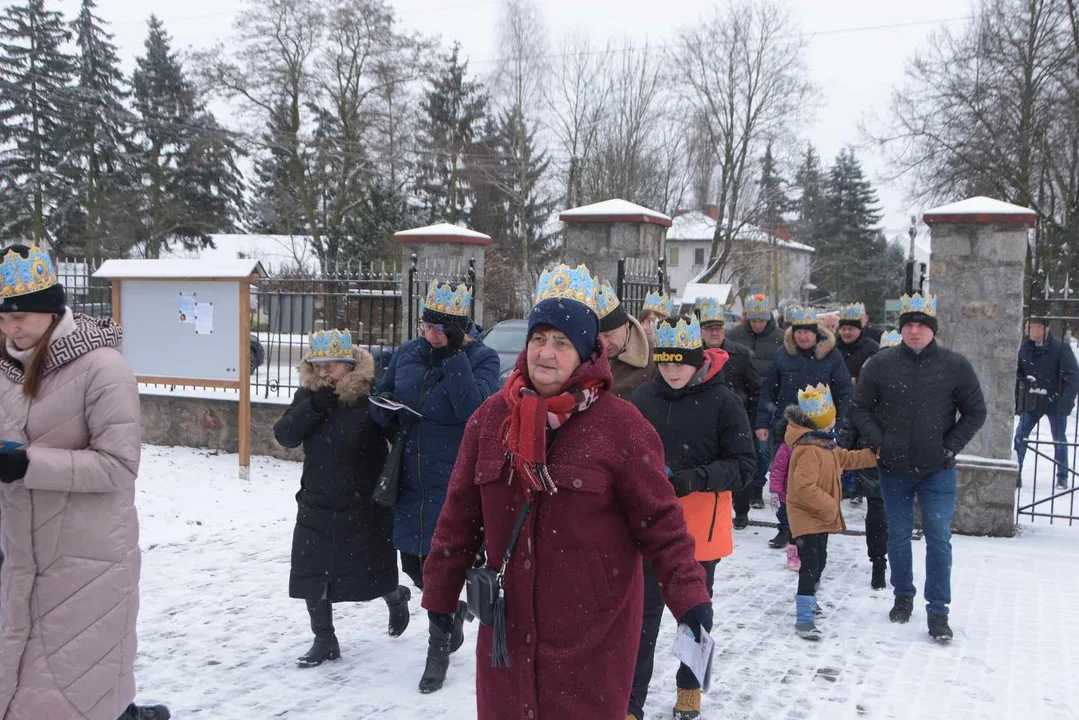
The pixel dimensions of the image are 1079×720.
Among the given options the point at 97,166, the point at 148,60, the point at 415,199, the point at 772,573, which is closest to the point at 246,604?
the point at 772,573

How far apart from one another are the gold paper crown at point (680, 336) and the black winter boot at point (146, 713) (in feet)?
8.72

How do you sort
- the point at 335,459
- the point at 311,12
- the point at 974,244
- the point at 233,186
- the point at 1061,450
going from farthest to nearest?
the point at 233,186 → the point at 311,12 → the point at 1061,450 → the point at 974,244 → the point at 335,459

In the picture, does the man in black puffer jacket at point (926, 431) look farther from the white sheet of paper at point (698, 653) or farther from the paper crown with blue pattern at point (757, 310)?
the white sheet of paper at point (698, 653)

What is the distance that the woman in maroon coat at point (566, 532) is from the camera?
238cm

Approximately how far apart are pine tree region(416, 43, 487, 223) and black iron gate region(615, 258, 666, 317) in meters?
23.2

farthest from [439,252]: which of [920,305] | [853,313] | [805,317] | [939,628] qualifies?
[939,628]

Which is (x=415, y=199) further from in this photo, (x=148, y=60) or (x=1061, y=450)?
(x=1061, y=450)

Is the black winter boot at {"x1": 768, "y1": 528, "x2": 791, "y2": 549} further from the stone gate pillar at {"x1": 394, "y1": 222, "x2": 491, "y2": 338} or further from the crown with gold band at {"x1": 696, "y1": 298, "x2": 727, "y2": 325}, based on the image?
the stone gate pillar at {"x1": 394, "y1": 222, "x2": 491, "y2": 338}

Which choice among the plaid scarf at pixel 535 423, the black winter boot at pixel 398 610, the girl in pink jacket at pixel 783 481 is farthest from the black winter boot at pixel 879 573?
the plaid scarf at pixel 535 423

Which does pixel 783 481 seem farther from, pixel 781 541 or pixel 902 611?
pixel 902 611

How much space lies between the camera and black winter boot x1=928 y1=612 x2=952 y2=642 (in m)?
5.18

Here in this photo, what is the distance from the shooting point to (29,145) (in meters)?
32.4

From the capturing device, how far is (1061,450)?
391 inches

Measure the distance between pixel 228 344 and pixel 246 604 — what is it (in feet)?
13.7
